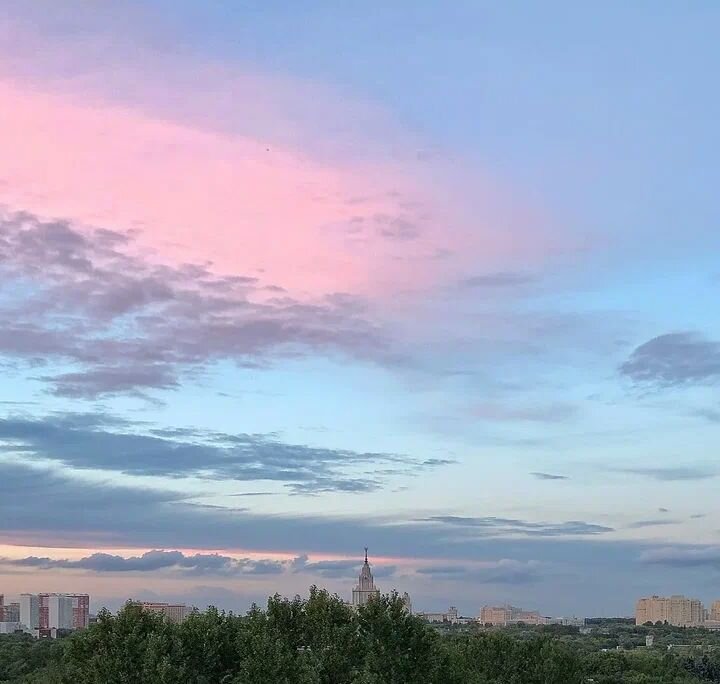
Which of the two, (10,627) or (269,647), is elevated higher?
(269,647)

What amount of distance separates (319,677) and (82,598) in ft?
442


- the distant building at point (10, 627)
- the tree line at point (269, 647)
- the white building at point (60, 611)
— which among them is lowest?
the distant building at point (10, 627)

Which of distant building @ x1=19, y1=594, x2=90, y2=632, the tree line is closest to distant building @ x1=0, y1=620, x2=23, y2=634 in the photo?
distant building @ x1=19, y1=594, x2=90, y2=632

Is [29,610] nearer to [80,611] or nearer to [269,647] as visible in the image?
[80,611]

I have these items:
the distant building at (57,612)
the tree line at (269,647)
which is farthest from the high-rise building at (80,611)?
the tree line at (269,647)

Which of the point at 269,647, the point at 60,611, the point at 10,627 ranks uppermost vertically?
the point at 269,647

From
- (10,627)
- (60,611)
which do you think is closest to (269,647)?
(10,627)

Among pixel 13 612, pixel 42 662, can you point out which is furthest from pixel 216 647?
pixel 13 612

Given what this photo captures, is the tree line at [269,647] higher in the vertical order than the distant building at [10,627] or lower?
higher

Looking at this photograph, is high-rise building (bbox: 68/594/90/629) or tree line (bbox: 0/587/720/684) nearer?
tree line (bbox: 0/587/720/684)

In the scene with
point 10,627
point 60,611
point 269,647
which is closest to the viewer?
point 269,647

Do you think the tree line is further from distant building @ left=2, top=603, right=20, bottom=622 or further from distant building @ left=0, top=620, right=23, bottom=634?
distant building @ left=2, top=603, right=20, bottom=622

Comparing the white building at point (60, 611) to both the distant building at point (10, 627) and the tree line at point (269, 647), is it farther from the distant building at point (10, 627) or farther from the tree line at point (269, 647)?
the tree line at point (269, 647)

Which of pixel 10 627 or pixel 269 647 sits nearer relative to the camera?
pixel 269 647
